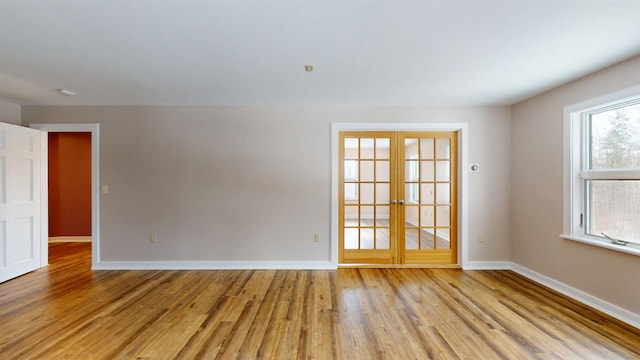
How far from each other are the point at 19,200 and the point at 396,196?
5.09 meters

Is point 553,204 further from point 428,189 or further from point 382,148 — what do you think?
point 382,148

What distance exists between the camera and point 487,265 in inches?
155

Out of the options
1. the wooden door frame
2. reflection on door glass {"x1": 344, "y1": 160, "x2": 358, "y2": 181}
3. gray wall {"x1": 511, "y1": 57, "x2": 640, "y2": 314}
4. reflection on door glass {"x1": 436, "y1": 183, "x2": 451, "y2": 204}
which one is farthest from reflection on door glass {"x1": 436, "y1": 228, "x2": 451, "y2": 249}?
reflection on door glass {"x1": 344, "y1": 160, "x2": 358, "y2": 181}

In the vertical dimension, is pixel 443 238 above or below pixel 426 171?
below

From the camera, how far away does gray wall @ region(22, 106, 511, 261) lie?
3.95m

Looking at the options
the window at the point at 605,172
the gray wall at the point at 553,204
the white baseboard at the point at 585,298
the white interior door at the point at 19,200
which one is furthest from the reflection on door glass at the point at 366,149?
the white interior door at the point at 19,200

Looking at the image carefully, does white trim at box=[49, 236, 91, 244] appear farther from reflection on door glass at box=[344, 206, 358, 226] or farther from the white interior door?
reflection on door glass at box=[344, 206, 358, 226]

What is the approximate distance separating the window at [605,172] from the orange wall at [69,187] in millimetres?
8015

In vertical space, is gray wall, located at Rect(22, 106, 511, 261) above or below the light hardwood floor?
above

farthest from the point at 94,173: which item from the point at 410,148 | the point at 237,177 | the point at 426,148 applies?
the point at 426,148

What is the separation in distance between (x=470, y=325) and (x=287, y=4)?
287cm

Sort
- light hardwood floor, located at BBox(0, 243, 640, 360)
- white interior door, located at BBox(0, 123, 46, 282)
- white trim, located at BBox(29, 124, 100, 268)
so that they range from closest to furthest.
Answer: light hardwood floor, located at BBox(0, 243, 640, 360) → white interior door, located at BBox(0, 123, 46, 282) → white trim, located at BBox(29, 124, 100, 268)

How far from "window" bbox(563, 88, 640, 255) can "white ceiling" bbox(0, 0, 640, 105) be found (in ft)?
1.56

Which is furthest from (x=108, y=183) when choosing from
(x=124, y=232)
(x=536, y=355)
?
(x=536, y=355)
